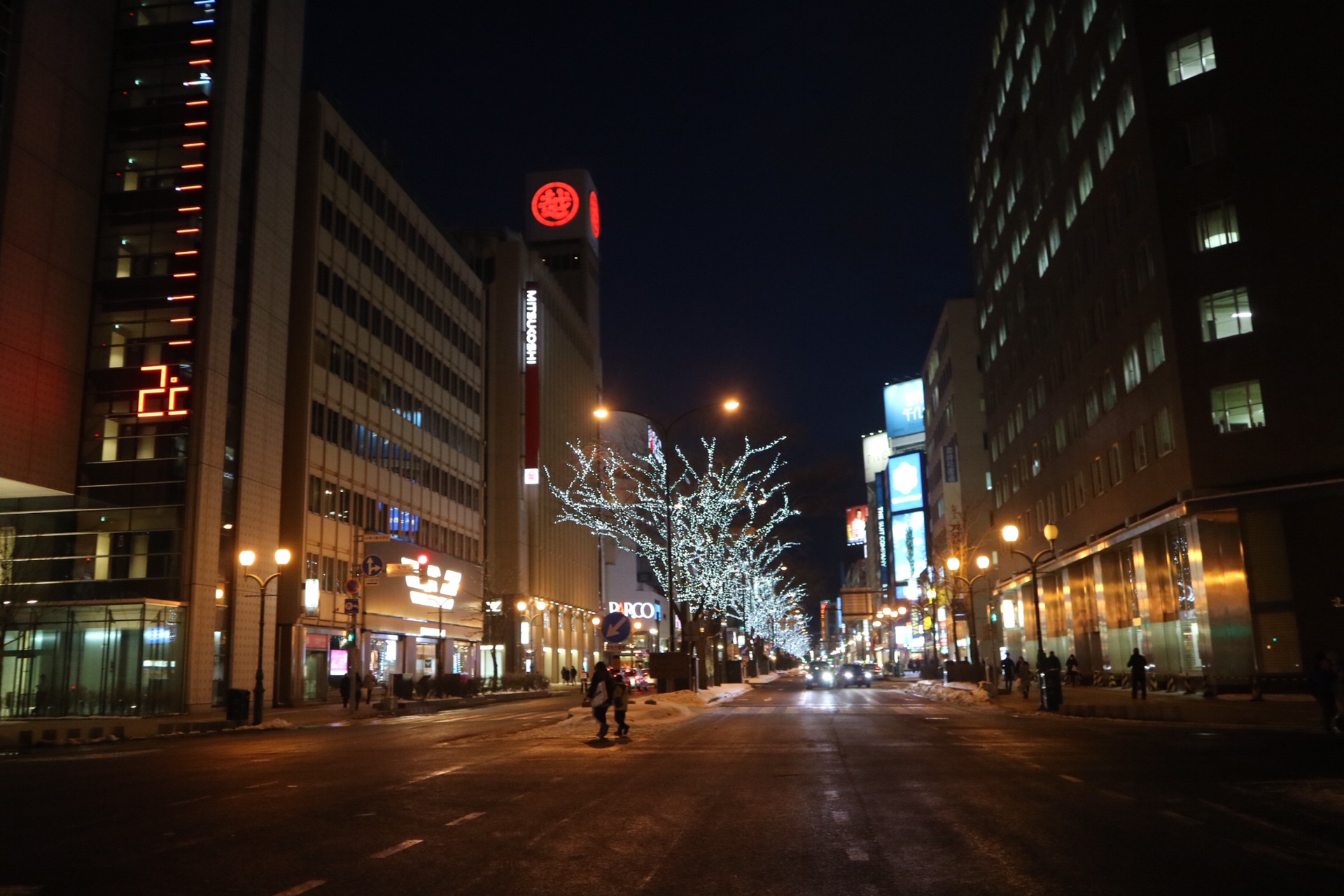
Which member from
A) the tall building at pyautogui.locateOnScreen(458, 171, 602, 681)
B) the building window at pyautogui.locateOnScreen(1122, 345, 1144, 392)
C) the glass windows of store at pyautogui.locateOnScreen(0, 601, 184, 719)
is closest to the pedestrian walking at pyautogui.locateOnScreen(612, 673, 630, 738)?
the glass windows of store at pyautogui.locateOnScreen(0, 601, 184, 719)

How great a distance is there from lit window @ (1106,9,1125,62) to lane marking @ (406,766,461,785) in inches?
1679

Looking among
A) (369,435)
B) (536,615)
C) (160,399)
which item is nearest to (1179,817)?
(160,399)

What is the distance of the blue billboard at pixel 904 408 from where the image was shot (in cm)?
14262

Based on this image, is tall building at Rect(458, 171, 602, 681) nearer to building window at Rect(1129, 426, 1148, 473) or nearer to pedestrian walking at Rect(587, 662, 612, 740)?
building window at Rect(1129, 426, 1148, 473)

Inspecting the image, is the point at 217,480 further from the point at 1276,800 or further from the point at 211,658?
the point at 1276,800

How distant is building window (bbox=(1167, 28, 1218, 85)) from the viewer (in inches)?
1720

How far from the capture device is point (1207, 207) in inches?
1676

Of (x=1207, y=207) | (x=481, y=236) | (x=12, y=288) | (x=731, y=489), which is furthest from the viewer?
(x=481, y=236)

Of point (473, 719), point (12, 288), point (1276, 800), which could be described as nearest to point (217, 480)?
point (12, 288)

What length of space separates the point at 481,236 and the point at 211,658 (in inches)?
2289

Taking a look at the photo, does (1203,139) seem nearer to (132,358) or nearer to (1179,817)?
(1179,817)

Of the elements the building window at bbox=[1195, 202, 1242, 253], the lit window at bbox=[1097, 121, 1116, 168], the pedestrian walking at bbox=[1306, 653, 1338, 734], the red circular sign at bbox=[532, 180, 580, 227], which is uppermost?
the red circular sign at bbox=[532, 180, 580, 227]

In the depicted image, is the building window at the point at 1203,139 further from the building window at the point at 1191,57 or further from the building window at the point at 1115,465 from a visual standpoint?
the building window at the point at 1115,465

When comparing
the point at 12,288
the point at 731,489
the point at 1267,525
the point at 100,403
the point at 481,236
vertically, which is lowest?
the point at 1267,525
